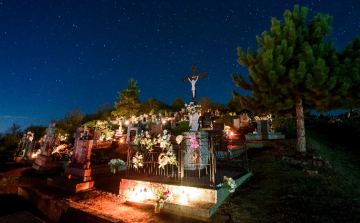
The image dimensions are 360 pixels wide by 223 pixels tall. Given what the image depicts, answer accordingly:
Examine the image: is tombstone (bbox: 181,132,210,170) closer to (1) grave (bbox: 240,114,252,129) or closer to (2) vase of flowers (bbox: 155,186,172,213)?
(2) vase of flowers (bbox: 155,186,172,213)

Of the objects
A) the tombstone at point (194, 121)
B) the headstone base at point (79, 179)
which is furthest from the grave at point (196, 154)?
the headstone base at point (79, 179)

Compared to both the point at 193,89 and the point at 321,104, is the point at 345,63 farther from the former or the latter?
the point at 193,89

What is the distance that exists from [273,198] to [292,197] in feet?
1.83

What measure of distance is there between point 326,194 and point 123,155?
12.1 meters

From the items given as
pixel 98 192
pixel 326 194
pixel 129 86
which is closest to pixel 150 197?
pixel 98 192

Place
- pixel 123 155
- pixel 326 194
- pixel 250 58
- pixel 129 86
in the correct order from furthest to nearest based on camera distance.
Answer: pixel 129 86, pixel 123 155, pixel 250 58, pixel 326 194

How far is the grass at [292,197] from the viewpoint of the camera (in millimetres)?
4445

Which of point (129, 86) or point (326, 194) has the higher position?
point (129, 86)

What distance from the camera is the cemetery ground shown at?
456 centimetres

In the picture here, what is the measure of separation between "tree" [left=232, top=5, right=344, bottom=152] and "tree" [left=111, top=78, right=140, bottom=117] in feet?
93.2

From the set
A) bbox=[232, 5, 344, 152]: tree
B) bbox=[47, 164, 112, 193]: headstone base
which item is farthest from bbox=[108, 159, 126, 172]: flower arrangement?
bbox=[232, 5, 344, 152]: tree

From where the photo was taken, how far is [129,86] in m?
37.3

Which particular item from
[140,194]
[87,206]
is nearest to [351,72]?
[140,194]

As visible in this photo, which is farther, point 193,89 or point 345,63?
point 193,89
